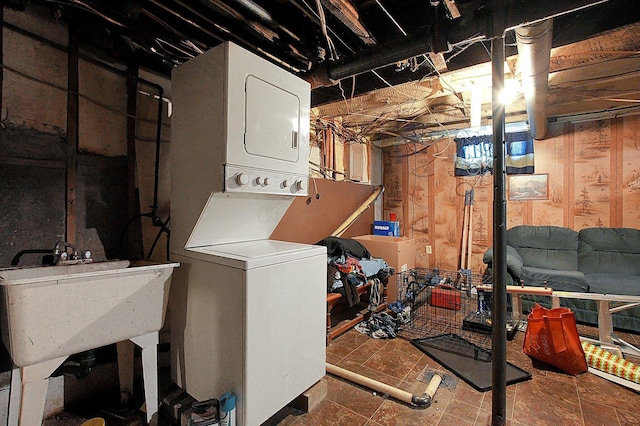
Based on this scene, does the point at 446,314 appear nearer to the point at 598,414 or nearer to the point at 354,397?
the point at 598,414

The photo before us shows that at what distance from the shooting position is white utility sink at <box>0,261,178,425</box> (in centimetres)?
107

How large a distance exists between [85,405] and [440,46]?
2.73 metres

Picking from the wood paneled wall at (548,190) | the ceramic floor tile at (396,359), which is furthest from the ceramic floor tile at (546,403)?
the wood paneled wall at (548,190)

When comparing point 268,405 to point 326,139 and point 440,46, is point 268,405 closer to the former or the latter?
point 440,46

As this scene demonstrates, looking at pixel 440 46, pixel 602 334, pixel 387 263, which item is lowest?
pixel 602 334

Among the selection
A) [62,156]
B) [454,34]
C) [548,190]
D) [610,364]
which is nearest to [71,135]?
[62,156]

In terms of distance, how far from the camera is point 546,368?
219cm

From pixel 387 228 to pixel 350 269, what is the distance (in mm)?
1690

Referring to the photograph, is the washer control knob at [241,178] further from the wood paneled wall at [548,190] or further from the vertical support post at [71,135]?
the wood paneled wall at [548,190]

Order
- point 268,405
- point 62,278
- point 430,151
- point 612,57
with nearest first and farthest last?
point 62,278, point 268,405, point 612,57, point 430,151

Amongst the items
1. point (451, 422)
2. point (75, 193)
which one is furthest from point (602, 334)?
point (75, 193)

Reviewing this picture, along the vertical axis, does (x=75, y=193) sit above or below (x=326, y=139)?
below

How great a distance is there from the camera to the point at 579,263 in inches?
135

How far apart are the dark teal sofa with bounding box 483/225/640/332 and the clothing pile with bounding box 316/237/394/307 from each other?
4.11ft
